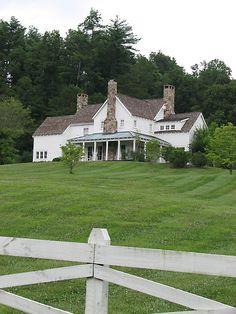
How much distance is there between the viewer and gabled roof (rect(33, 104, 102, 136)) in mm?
64500

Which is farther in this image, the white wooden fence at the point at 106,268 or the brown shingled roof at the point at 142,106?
the brown shingled roof at the point at 142,106

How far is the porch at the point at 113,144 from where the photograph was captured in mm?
56656

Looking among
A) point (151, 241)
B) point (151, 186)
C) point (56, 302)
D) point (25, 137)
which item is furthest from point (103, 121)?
point (56, 302)

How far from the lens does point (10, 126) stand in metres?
66.9

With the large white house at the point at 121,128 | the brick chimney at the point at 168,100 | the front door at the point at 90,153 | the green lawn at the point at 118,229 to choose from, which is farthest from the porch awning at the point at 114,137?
the green lawn at the point at 118,229

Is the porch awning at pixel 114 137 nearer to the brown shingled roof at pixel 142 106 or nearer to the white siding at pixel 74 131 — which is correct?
the white siding at pixel 74 131

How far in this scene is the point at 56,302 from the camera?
25.8 ft

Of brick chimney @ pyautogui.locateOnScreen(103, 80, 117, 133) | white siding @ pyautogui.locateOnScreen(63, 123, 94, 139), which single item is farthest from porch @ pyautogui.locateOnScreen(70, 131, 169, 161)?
white siding @ pyautogui.locateOnScreen(63, 123, 94, 139)

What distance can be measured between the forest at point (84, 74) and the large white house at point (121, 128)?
66.3 feet

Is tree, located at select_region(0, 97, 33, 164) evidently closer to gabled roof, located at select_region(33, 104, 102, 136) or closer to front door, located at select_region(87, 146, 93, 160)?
gabled roof, located at select_region(33, 104, 102, 136)

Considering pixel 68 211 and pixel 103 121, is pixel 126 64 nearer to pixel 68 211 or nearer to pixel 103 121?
pixel 103 121

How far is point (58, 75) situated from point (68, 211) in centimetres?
8226

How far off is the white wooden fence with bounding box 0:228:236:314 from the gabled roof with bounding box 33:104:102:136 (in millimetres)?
58443

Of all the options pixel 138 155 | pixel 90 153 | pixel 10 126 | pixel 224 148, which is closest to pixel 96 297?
pixel 224 148
